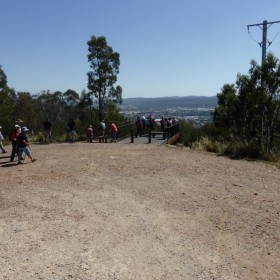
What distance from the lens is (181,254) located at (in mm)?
6078

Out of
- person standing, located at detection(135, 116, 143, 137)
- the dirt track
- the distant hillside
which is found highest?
person standing, located at detection(135, 116, 143, 137)

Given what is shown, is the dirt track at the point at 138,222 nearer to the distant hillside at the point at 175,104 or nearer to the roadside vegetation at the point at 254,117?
the roadside vegetation at the point at 254,117

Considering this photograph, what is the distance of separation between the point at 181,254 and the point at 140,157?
8011mm

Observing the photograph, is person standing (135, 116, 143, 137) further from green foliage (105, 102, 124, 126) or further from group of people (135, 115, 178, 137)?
green foliage (105, 102, 124, 126)

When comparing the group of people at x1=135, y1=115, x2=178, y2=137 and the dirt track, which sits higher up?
the group of people at x1=135, y1=115, x2=178, y2=137

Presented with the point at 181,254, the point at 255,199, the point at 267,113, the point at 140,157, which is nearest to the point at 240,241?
the point at 181,254

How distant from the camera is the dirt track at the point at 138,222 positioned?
5.57 meters

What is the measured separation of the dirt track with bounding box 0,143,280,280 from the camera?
219 inches

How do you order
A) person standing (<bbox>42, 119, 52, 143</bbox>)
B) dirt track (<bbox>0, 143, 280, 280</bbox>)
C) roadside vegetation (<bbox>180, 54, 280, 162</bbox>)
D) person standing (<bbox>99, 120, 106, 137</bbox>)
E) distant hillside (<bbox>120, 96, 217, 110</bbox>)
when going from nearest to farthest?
dirt track (<bbox>0, 143, 280, 280</bbox>)
roadside vegetation (<bbox>180, 54, 280, 162</bbox>)
person standing (<bbox>42, 119, 52, 143</bbox>)
person standing (<bbox>99, 120, 106, 137</bbox>)
distant hillside (<bbox>120, 96, 217, 110</bbox>)

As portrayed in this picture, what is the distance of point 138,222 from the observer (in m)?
7.27

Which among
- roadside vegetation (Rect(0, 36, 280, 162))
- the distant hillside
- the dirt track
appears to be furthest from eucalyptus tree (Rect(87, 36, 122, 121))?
the distant hillside

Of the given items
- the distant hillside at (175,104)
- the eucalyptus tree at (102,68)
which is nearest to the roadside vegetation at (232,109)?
the eucalyptus tree at (102,68)

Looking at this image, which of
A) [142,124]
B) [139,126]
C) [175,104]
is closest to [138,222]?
[139,126]

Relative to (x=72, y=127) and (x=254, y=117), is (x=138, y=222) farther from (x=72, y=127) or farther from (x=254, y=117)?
(x=72, y=127)
